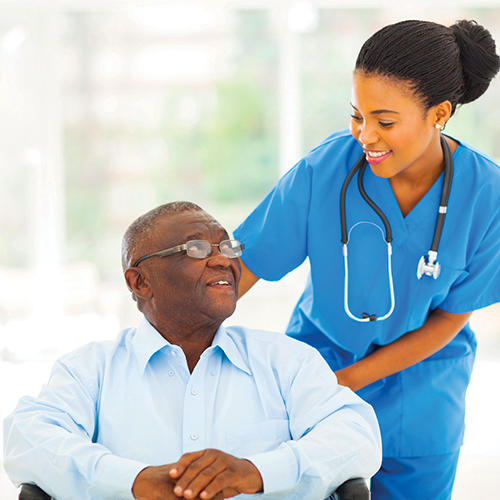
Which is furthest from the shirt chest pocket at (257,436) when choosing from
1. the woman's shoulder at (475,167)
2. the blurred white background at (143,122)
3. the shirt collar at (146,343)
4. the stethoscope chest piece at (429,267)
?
the blurred white background at (143,122)

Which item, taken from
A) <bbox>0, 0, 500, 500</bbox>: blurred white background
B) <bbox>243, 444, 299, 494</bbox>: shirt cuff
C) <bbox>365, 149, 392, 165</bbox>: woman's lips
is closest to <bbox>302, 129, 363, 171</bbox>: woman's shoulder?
<bbox>365, 149, 392, 165</bbox>: woman's lips

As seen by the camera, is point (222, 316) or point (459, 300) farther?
point (459, 300)

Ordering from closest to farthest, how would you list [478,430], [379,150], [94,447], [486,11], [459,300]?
[94,447]
[379,150]
[459,300]
[478,430]
[486,11]

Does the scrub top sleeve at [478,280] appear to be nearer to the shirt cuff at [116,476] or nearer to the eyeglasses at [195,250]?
the eyeglasses at [195,250]

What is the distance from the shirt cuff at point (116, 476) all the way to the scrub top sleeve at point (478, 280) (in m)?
0.89

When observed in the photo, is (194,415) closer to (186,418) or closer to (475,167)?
(186,418)

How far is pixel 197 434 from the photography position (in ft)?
4.09

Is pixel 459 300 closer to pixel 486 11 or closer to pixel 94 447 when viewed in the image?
pixel 94 447

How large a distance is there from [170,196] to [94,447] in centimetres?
368

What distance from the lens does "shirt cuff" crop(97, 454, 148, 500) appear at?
107 centimetres

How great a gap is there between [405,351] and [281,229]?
45 cm

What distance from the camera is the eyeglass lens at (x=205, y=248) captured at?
1346 millimetres

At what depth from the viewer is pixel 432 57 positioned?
4.44 ft

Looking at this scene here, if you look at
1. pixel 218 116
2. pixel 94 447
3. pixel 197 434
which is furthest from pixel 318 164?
pixel 218 116
